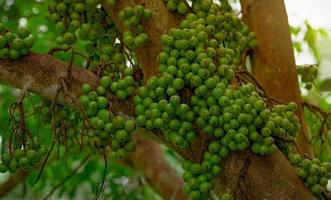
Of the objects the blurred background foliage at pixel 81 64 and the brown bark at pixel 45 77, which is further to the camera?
the blurred background foliage at pixel 81 64

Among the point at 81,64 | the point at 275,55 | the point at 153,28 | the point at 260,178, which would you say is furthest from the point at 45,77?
the point at 81,64

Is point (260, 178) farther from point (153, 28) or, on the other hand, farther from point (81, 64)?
point (81, 64)

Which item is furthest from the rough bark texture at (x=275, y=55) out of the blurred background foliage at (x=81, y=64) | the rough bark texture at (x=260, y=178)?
the rough bark texture at (x=260, y=178)

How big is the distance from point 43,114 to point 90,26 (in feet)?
1.04

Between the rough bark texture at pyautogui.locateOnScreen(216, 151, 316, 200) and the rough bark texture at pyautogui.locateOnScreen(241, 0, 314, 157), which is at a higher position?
the rough bark texture at pyautogui.locateOnScreen(241, 0, 314, 157)

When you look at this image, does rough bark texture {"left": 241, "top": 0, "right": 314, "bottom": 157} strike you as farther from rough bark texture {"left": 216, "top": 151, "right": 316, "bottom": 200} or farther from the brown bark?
the brown bark

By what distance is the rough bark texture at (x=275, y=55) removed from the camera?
6.99ft

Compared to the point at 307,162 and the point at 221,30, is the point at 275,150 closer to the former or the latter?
the point at 307,162

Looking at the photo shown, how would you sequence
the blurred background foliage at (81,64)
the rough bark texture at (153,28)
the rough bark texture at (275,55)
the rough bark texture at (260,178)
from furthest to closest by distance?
the blurred background foliage at (81,64), the rough bark texture at (275,55), the rough bark texture at (153,28), the rough bark texture at (260,178)

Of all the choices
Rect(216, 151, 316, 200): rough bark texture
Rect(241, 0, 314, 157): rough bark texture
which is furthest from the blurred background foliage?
Rect(216, 151, 316, 200): rough bark texture

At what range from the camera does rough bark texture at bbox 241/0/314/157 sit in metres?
2.13

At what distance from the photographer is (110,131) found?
1609 millimetres

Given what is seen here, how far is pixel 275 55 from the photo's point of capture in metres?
2.17

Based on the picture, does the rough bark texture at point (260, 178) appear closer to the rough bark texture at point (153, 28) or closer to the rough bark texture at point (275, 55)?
the rough bark texture at point (153, 28)
